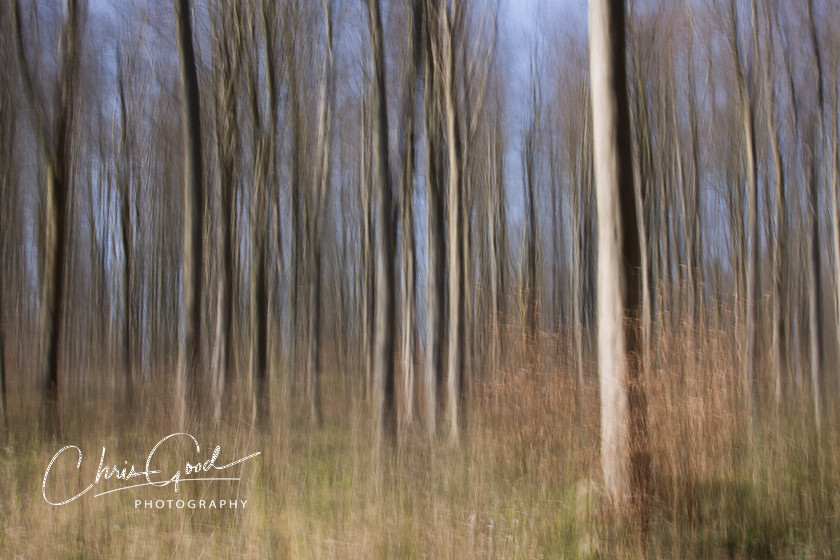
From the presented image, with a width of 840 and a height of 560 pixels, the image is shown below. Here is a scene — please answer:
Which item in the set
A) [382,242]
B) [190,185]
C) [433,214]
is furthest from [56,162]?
[433,214]

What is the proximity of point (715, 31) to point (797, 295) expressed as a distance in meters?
10.4

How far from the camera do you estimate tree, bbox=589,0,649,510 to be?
347 centimetres

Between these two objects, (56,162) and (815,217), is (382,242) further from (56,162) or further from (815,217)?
(815,217)

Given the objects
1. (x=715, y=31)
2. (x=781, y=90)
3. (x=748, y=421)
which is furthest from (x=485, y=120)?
(x=748, y=421)

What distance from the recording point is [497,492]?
380 centimetres

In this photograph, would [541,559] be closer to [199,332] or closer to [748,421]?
[748,421]

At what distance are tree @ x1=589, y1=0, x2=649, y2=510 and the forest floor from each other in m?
0.16

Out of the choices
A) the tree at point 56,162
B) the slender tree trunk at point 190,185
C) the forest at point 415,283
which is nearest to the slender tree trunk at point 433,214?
the forest at point 415,283

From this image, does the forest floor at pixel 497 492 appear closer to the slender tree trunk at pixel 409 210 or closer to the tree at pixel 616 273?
the tree at pixel 616 273

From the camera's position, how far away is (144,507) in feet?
12.3
